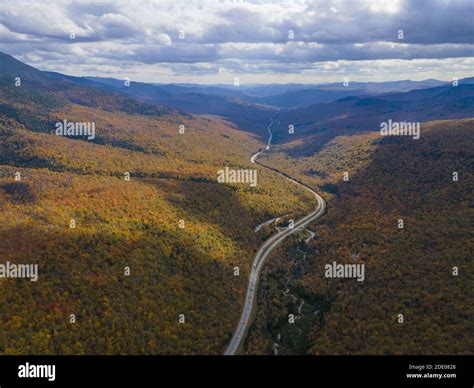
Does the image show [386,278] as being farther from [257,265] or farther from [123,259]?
[123,259]

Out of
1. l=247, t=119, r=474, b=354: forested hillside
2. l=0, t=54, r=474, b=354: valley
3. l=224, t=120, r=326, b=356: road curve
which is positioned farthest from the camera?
l=224, t=120, r=326, b=356: road curve

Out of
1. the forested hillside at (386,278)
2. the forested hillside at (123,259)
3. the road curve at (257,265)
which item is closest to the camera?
the forested hillside at (123,259)

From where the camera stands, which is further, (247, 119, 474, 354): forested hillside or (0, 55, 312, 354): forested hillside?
(247, 119, 474, 354): forested hillside

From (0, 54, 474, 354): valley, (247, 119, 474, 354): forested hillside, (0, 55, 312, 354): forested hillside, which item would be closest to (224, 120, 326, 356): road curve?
(0, 54, 474, 354): valley

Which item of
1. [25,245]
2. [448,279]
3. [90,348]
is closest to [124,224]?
[25,245]

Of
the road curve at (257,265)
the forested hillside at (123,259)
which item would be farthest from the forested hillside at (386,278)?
the forested hillside at (123,259)

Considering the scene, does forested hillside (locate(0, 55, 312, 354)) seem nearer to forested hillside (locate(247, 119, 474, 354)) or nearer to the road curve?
the road curve

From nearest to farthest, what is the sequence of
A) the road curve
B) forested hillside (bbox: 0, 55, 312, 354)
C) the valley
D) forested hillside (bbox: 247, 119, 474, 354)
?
forested hillside (bbox: 0, 55, 312, 354)
the valley
forested hillside (bbox: 247, 119, 474, 354)
the road curve

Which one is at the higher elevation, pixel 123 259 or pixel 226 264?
pixel 123 259

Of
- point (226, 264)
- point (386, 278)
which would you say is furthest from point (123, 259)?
point (386, 278)

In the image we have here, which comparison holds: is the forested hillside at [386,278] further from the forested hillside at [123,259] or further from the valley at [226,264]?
the forested hillside at [123,259]
